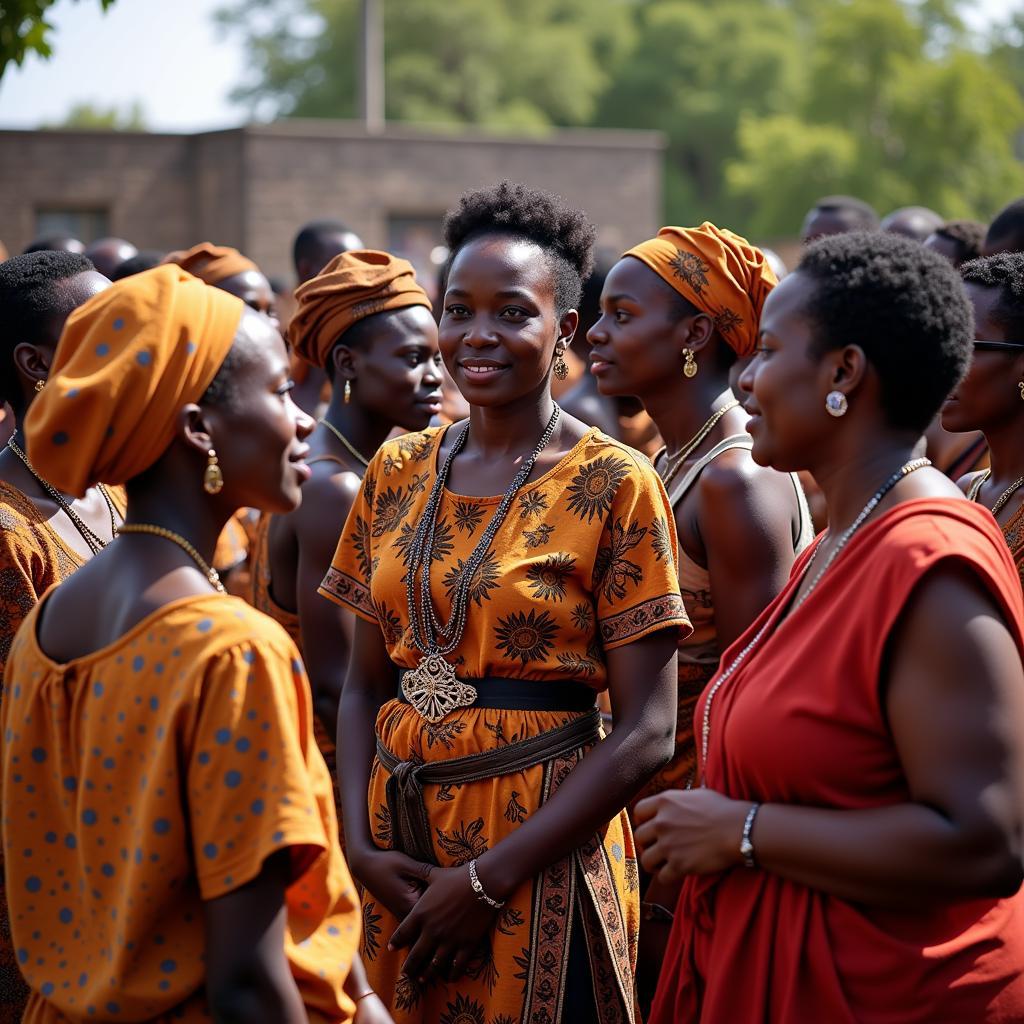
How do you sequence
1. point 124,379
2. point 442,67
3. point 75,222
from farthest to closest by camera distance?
1. point 442,67
2. point 75,222
3. point 124,379

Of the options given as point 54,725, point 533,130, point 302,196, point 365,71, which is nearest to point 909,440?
point 54,725

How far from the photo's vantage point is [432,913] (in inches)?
137

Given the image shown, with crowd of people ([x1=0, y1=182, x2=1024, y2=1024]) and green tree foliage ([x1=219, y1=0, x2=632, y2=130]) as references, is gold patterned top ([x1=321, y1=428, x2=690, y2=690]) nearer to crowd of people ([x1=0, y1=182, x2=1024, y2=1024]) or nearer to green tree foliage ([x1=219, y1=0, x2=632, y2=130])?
crowd of people ([x1=0, y1=182, x2=1024, y2=1024])

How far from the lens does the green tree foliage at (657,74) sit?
4084cm

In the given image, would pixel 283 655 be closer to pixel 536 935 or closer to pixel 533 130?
pixel 536 935

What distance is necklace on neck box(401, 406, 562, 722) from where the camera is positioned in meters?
3.57

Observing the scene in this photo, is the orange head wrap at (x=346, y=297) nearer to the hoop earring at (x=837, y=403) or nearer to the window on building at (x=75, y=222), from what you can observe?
the hoop earring at (x=837, y=403)

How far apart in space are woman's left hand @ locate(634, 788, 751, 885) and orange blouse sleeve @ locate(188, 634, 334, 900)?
2.74 ft

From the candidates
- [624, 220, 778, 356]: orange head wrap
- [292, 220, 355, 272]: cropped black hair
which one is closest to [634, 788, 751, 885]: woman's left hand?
[624, 220, 778, 356]: orange head wrap

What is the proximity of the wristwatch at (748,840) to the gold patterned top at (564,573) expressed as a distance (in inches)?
27.8

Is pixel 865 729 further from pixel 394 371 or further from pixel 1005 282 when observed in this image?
pixel 394 371

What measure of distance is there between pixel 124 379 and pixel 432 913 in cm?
161

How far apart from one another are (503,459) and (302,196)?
23305mm

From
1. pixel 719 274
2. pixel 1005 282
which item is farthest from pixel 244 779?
pixel 1005 282
